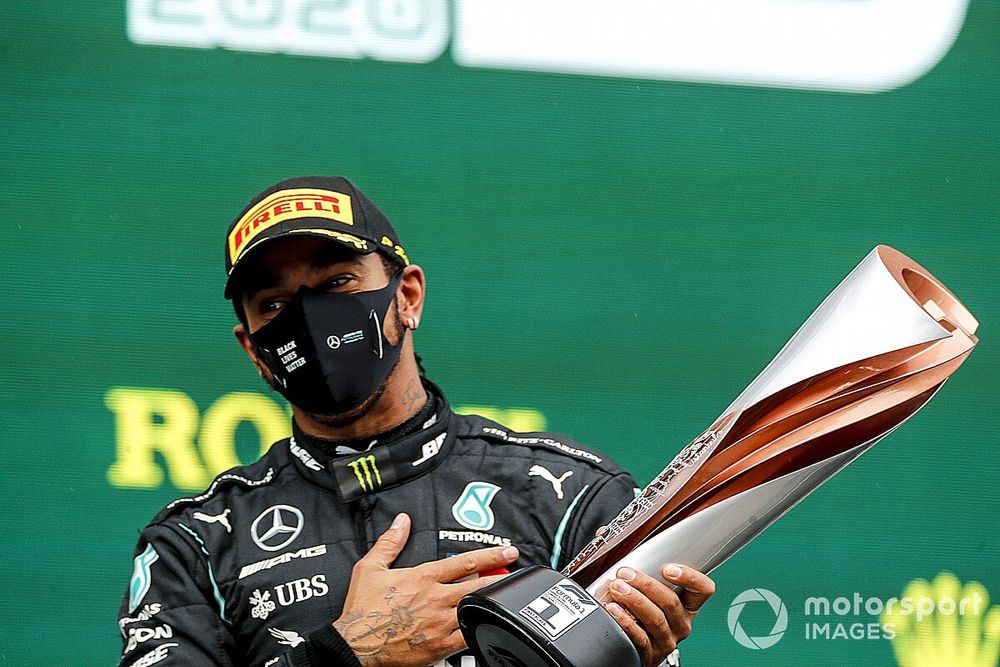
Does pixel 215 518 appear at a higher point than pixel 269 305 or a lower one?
lower

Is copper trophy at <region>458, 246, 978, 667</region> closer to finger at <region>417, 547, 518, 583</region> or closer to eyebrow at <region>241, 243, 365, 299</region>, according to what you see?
finger at <region>417, 547, 518, 583</region>

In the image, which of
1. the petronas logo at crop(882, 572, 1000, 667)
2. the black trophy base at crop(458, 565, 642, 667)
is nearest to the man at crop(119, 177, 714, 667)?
the black trophy base at crop(458, 565, 642, 667)

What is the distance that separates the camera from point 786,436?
1199mm

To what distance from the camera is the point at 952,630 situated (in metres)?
1.99

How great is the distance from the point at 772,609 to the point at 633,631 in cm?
89

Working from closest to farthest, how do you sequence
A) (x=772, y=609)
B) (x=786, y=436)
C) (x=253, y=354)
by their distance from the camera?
(x=786, y=436) → (x=253, y=354) → (x=772, y=609)

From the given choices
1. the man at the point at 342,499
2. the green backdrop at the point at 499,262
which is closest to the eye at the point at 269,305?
the man at the point at 342,499

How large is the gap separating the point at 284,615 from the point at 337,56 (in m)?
1.02

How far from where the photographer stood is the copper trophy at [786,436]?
1.15m

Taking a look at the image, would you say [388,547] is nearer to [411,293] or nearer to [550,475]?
[550,475]

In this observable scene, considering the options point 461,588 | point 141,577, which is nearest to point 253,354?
point 141,577

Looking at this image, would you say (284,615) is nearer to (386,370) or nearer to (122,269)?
(386,370)

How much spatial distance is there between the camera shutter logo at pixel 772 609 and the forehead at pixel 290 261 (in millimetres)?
913

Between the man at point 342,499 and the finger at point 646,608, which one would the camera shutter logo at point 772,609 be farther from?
the finger at point 646,608
